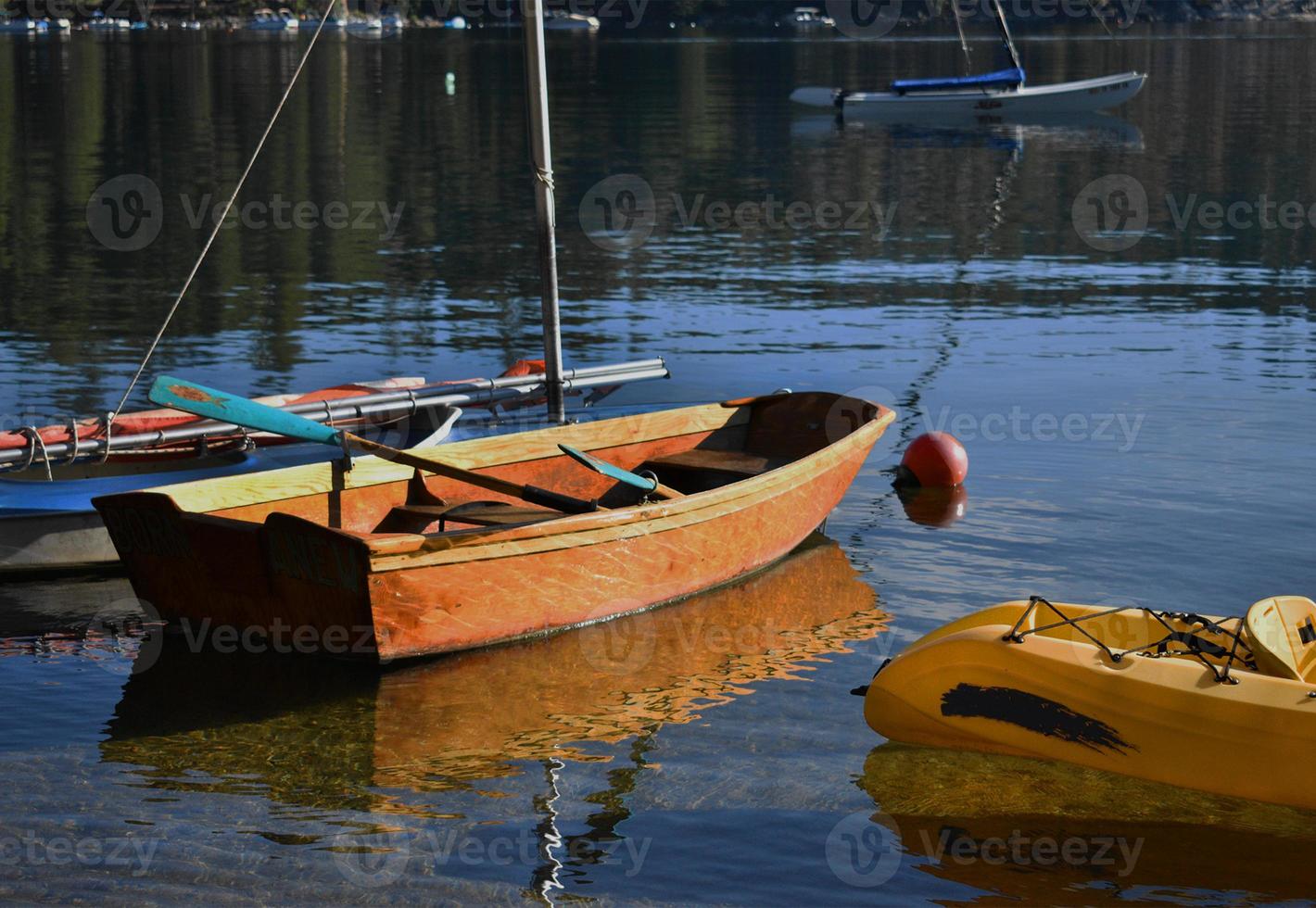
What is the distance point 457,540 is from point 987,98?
4798 cm

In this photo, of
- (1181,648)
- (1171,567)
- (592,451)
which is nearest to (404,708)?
(592,451)

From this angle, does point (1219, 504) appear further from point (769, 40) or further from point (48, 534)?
point (769, 40)

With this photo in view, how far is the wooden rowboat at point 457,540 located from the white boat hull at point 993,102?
1737 inches

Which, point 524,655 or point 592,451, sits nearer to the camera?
point 524,655

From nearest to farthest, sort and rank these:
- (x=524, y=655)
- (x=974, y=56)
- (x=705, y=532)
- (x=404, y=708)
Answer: (x=404, y=708) < (x=524, y=655) < (x=705, y=532) < (x=974, y=56)

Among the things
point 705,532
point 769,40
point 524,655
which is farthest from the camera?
point 769,40

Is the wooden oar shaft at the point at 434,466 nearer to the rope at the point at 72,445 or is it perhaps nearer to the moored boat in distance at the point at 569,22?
the rope at the point at 72,445

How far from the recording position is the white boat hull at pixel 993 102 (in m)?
55.9

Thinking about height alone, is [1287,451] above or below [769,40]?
below

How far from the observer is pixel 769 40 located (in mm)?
132750

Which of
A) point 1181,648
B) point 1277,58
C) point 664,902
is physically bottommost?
point 664,902

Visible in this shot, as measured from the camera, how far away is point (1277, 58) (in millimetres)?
94125

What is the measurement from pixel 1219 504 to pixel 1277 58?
87.6m

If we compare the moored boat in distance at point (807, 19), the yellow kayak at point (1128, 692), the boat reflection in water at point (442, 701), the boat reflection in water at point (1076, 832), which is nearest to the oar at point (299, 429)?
the boat reflection in water at point (442, 701)
